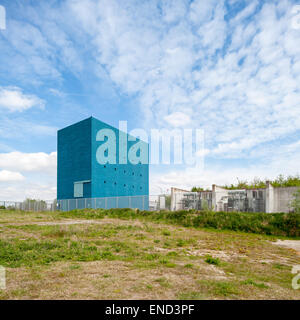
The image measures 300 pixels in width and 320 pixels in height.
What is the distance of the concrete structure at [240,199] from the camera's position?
884 inches

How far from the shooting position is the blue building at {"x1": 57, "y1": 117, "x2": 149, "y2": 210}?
119 ft

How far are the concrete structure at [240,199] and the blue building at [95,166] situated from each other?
24.1 feet

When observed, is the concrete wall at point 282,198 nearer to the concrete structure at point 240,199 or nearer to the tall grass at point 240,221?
the concrete structure at point 240,199

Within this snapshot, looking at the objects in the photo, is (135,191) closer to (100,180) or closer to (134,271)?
(100,180)

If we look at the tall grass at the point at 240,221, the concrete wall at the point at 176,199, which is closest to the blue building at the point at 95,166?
the concrete wall at the point at 176,199

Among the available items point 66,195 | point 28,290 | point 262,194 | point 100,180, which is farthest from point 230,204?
point 66,195

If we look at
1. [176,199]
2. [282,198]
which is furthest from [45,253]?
[282,198]

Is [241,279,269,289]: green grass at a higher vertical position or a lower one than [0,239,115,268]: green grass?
higher

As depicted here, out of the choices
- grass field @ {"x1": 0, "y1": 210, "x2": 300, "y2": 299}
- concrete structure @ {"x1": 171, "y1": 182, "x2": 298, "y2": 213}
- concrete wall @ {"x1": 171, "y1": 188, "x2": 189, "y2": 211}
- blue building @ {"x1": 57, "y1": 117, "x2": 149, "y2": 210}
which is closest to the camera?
grass field @ {"x1": 0, "y1": 210, "x2": 300, "y2": 299}

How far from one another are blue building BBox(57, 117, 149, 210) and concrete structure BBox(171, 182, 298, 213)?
289 inches

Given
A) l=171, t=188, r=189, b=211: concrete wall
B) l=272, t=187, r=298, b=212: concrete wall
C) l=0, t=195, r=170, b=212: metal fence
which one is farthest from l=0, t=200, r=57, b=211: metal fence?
l=272, t=187, r=298, b=212: concrete wall

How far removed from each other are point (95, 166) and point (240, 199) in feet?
71.0

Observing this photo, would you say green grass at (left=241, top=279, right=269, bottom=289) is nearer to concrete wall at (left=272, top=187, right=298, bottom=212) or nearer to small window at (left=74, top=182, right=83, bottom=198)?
concrete wall at (left=272, top=187, right=298, bottom=212)

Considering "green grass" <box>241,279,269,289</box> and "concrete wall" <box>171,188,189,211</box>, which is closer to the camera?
"green grass" <box>241,279,269,289</box>
